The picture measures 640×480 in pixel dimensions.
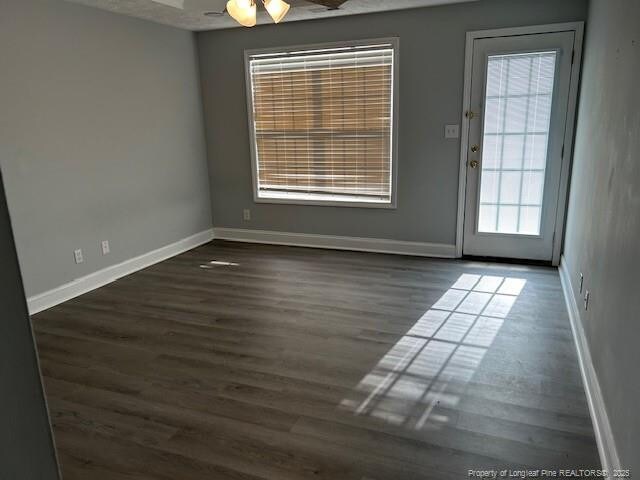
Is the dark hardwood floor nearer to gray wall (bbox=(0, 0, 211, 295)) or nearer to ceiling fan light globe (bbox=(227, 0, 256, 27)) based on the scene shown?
gray wall (bbox=(0, 0, 211, 295))

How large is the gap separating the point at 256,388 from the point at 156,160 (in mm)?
3106

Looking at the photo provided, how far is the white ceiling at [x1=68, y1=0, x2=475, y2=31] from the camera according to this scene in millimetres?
3928

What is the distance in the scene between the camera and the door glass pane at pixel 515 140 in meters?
4.15

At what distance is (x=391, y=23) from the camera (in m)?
4.50

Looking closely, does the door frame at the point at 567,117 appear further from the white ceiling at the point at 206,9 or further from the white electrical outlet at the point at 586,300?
the white electrical outlet at the point at 586,300

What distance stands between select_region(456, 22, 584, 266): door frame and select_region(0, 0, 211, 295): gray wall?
2.96 metres

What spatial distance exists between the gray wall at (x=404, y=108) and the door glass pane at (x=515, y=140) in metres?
0.29

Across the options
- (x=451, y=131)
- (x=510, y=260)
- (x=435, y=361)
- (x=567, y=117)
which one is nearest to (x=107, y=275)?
(x=435, y=361)

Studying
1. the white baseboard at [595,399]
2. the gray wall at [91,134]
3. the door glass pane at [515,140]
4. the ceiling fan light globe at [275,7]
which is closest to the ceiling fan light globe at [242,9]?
the ceiling fan light globe at [275,7]

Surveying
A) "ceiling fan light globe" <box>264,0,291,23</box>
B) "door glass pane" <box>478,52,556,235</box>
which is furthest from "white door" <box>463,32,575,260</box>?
"ceiling fan light globe" <box>264,0,291,23</box>

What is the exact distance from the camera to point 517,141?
430 cm

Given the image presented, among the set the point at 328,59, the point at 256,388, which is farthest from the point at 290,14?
the point at 256,388

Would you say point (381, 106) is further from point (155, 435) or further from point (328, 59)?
point (155, 435)

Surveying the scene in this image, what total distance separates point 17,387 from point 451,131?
4374mm
